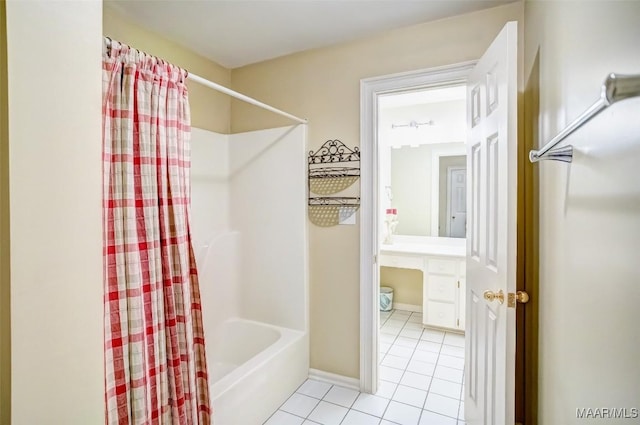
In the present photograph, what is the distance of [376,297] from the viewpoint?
223 cm

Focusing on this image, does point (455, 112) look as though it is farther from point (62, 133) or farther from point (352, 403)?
point (62, 133)

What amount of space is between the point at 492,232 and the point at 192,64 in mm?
2373

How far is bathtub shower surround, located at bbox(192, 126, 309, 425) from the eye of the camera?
7.89 ft

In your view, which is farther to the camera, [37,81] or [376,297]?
[376,297]

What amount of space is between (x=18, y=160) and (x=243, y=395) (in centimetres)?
163

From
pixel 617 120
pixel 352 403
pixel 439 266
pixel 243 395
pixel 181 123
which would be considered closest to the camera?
pixel 617 120

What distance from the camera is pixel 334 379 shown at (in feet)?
7.72

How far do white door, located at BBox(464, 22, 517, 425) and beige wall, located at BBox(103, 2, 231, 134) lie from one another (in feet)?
6.29

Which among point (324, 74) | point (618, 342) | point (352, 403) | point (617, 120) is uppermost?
point (324, 74)

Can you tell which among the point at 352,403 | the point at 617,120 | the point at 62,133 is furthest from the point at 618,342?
the point at 352,403

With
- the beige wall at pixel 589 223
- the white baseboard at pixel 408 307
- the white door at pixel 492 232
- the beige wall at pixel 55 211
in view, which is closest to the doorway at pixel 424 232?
the white baseboard at pixel 408 307

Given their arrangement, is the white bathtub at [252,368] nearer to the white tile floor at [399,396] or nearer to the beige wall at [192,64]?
the white tile floor at [399,396]

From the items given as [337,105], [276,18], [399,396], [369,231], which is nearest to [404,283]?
[399,396]

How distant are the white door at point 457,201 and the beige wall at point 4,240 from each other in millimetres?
3665
